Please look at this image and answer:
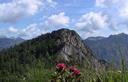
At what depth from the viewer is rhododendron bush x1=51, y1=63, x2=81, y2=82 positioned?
19.9 feet

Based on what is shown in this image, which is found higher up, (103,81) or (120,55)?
(120,55)

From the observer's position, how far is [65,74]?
245 inches

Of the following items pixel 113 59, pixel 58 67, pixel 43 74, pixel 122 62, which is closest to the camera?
pixel 122 62

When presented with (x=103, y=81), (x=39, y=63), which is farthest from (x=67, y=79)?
(x=103, y=81)

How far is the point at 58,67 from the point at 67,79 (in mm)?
342

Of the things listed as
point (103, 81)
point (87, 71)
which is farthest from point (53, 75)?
point (103, 81)

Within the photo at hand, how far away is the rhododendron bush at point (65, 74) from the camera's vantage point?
6.07m

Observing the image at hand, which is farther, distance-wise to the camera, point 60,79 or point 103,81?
point 60,79

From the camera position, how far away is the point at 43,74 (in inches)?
233

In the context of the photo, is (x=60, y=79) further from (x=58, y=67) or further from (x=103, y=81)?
(x=103, y=81)

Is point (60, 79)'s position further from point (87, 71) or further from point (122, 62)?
point (122, 62)

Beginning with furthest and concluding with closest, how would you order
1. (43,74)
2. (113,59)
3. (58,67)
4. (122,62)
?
(58,67) < (43,74) < (113,59) < (122,62)

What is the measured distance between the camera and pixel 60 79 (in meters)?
6.11

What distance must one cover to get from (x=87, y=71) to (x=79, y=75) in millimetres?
A: 389
